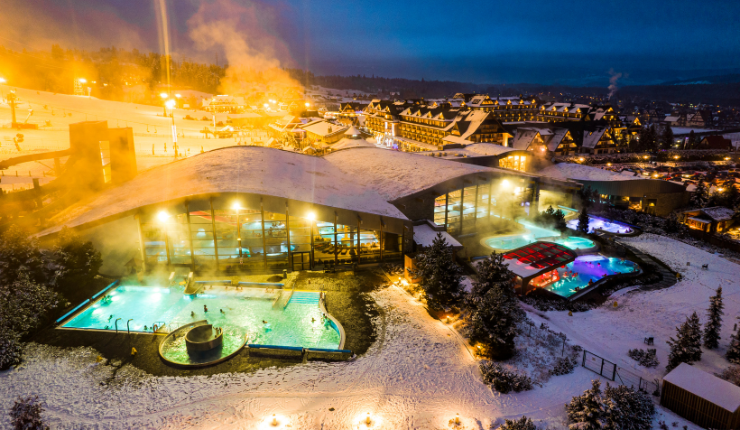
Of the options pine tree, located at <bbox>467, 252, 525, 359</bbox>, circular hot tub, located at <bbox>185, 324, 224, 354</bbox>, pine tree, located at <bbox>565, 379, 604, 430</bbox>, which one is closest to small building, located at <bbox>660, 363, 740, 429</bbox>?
pine tree, located at <bbox>565, 379, 604, 430</bbox>

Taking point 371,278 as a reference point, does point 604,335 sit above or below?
below

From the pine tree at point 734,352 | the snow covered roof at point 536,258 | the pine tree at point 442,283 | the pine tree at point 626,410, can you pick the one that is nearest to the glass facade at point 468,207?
the snow covered roof at point 536,258

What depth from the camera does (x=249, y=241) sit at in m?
23.8

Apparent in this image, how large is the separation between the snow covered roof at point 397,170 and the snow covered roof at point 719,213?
2161 cm

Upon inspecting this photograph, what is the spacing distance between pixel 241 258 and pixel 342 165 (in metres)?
17.4

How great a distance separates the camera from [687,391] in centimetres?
1397

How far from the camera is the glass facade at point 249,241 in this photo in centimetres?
2289

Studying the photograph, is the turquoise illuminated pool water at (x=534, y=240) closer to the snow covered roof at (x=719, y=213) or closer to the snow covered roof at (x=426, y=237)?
the snow covered roof at (x=426, y=237)

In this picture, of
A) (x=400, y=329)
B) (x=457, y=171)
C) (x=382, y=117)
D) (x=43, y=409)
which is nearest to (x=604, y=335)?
(x=400, y=329)

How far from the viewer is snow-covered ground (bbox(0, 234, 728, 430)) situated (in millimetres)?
13156

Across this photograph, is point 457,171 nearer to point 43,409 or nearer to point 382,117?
point 43,409

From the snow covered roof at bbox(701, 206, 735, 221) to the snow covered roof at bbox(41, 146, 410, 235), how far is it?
115ft

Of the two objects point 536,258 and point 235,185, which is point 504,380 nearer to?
point 536,258

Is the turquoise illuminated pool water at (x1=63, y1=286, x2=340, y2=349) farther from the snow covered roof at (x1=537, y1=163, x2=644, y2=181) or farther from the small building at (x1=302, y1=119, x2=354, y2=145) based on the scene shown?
the small building at (x1=302, y1=119, x2=354, y2=145)
